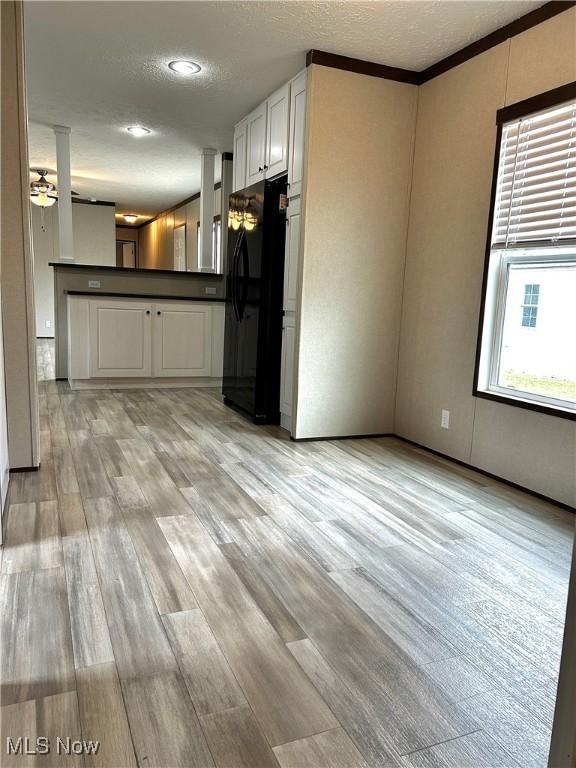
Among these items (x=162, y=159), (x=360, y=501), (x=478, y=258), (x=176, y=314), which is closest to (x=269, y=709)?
(x=360, y=501)

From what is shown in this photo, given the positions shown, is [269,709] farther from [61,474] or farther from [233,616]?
[61,474]

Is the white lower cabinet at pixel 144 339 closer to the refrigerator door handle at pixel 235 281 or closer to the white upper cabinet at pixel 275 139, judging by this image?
the refrigerator door handle at pixel 235 281

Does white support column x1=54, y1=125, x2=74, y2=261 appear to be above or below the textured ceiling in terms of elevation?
below

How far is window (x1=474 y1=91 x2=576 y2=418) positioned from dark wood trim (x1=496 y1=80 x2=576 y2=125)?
1 centimetres

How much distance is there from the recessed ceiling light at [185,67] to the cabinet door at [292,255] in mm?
1063

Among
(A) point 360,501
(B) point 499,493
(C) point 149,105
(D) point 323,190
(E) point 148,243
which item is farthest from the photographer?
(E) point 148,243

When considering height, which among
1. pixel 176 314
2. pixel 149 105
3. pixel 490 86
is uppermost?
pixel 149 105

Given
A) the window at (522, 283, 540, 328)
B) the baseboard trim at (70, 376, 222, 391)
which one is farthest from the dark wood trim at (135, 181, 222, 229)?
the window at (522, 283, 540, 328)

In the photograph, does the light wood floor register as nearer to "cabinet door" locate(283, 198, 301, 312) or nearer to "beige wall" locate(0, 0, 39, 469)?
"beige wall" locate(0, 0, 39, 469)

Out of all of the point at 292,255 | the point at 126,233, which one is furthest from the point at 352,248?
the point at 126,233

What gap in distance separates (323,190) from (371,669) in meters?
2.78

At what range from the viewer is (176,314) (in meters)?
5.19

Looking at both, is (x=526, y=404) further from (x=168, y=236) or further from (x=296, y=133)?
(x=168, y=236)
